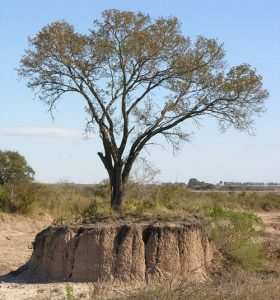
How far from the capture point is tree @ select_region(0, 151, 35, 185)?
36.5 metres

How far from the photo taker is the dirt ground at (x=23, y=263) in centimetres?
1070

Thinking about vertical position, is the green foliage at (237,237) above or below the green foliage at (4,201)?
below

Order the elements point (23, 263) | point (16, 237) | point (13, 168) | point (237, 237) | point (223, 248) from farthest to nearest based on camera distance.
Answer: point (13, 168)
point (16, 237)
point (23, 263)
point (237, 237)
point (223, 248)

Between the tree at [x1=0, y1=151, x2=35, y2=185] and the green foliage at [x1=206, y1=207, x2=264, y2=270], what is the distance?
2288cm

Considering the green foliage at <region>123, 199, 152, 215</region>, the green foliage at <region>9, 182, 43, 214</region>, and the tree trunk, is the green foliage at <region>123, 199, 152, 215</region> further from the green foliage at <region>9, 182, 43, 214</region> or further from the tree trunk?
the green foliage at <region>9, 182, 43, 214</region>

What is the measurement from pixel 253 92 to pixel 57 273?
14773 millimetres

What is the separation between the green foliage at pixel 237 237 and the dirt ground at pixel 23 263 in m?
3.15

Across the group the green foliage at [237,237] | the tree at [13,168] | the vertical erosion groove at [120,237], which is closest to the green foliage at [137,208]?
the green foliage at [237,237]

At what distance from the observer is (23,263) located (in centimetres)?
1611

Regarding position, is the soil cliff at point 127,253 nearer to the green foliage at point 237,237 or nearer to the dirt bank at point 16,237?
the green foliage at point 237,237

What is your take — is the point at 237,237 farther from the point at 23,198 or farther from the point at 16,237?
the point at 23,198

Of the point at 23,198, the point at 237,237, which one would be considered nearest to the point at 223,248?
the point at 237,237

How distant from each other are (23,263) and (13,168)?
22.5 meters

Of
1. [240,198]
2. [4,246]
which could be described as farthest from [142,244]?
Result: [240,198]
